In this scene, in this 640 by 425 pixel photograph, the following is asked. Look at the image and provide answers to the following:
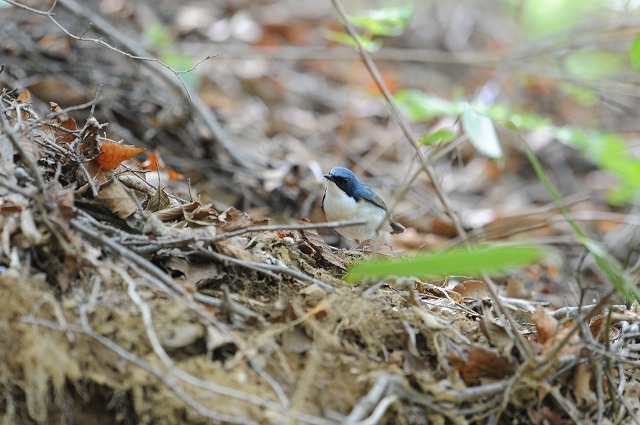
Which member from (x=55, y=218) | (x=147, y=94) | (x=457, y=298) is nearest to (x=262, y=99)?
(x=147, y=94)

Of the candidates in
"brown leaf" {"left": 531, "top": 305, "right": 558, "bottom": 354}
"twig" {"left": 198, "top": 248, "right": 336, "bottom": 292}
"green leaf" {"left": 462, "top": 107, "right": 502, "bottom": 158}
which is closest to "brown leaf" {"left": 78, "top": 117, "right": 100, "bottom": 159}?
"twig" {"left": 198, "top": 248, "right": 336, "bottom": 292}

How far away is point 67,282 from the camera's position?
2.51 meters

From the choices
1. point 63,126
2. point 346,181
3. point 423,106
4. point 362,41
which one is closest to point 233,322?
point 63,126

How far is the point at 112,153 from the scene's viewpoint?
10.9ft

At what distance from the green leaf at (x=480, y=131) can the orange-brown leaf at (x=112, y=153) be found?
162 centimetres

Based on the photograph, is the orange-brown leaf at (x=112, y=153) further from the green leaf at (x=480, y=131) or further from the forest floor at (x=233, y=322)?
the green leaf at (x=480, y=131)

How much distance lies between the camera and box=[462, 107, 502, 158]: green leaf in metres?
2.99

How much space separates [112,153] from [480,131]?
180 centimetres

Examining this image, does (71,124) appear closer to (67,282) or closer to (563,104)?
(67,282)

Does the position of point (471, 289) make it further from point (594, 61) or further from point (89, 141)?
point (594, 61)

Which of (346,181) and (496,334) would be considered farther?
(346,181)

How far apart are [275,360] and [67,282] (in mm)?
841

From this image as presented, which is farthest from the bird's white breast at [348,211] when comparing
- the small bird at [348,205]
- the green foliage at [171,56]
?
the green foliage at [171,56]

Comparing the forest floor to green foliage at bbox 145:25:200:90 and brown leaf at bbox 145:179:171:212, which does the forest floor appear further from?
green foliage at bbox 145:25:200:90
